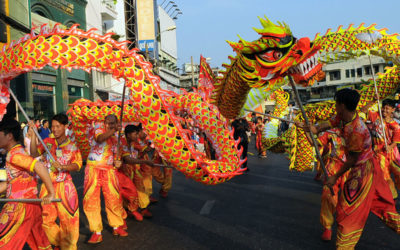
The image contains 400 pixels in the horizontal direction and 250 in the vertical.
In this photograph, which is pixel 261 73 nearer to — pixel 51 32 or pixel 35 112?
pixel 51 32

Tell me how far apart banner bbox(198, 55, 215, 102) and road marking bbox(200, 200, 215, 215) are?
182 cm

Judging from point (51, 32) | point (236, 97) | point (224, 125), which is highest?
point (51, 32)

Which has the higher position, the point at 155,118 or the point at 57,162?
the point at 155,118

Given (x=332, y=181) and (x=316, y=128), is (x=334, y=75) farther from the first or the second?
(x=332, y=181)

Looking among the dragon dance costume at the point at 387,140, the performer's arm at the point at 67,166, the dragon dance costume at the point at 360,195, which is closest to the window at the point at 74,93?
the performer's arm at the point at 67,166

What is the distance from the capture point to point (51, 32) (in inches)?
144

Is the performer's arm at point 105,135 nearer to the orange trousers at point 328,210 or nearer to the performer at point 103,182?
the performer at point 103,182

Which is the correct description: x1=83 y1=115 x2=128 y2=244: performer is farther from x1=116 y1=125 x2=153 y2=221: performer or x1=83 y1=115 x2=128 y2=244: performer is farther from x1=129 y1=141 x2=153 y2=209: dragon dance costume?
x1=129 y1=141 x2=153 y2=209: dragon dance costume

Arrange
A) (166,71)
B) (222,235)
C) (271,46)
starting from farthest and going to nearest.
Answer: (166,71)
(222,235)
(271,46)

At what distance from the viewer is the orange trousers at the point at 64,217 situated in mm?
3775

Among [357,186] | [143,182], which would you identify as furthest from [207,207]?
[357,186]

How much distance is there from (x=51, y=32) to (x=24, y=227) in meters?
1.91

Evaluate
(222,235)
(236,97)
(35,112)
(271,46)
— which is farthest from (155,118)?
(35,112)

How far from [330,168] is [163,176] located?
3061 mm
